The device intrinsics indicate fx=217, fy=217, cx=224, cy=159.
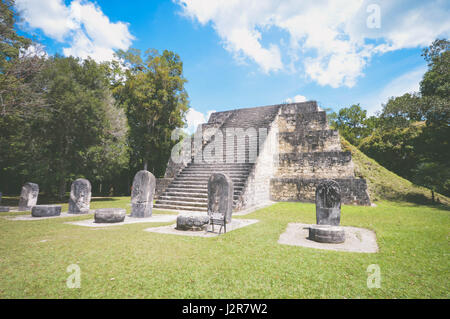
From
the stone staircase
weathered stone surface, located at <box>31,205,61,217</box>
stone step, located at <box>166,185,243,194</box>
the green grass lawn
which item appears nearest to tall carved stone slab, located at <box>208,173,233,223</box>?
the green grass lawn

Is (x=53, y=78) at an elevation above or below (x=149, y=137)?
above

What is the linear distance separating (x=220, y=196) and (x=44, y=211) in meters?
6.54

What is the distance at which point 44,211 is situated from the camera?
26.1 feet

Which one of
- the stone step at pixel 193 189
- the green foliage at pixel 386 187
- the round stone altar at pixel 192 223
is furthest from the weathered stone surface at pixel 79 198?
the green foliage at pixel 386 187

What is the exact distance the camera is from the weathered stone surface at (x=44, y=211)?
7.84 m

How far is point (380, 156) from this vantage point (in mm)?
20641

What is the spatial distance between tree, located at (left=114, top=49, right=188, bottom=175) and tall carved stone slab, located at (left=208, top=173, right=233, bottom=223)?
1178cm

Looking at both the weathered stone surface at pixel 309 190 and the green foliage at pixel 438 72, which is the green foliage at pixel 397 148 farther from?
the weathered stone surface at pixel 309 190

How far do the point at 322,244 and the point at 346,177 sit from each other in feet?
29.0

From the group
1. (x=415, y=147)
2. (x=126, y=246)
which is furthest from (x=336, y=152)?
(x=126, y=246)

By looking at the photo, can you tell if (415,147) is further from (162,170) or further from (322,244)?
(162,170)

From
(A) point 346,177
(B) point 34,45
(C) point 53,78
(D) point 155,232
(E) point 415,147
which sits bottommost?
(D) point 155,232

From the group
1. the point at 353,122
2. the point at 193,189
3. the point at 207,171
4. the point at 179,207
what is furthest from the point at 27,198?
the point at 353,122

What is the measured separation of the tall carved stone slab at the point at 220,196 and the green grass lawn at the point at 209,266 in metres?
1.64
